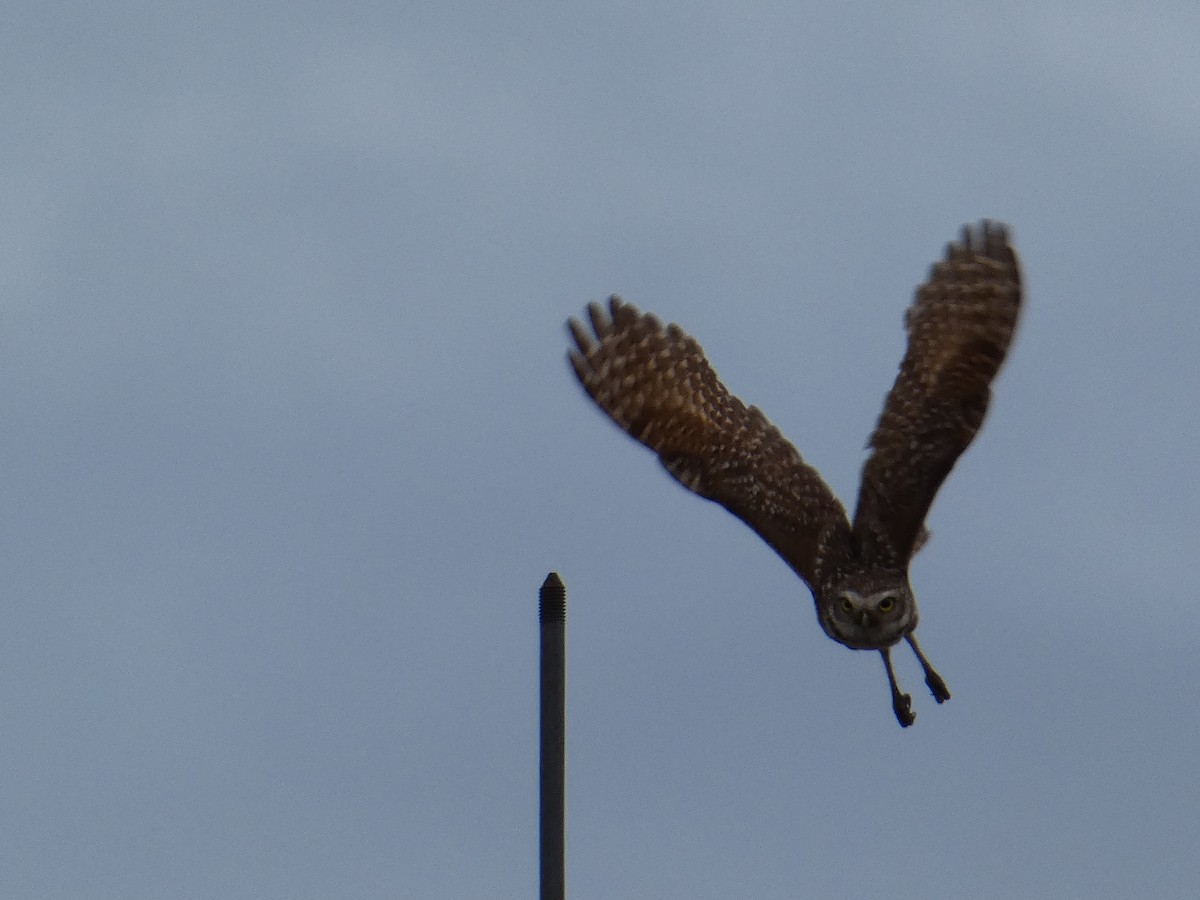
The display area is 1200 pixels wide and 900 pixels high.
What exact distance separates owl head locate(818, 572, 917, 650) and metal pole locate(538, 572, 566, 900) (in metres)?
5.28

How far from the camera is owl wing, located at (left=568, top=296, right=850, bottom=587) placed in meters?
16.2

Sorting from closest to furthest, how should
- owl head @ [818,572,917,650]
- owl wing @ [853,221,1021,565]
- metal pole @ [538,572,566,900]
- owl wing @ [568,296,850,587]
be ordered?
metal pole @ [538,572,566,900], owl wing @ [853,221,1021,565], owl head @ [818,572,917,650], owl wing @ [568,296,850,587]

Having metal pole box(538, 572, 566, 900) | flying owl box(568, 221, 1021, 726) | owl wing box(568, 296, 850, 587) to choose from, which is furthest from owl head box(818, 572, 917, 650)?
metal pole box(538, 572, 566, 900)

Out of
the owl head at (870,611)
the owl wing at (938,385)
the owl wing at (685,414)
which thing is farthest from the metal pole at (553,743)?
the owl wing at (685,414)

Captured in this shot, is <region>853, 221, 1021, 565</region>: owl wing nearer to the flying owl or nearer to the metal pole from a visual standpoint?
the flying owl

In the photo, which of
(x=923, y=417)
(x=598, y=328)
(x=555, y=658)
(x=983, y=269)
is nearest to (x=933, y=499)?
(x=923, y=417)

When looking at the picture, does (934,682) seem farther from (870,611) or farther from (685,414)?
(685,414)

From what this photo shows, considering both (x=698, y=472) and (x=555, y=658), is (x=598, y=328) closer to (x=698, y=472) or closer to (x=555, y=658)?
(x=698, y=472)

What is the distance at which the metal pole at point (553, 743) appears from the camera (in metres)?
9.51

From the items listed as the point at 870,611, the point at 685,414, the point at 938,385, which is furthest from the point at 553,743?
the point at 685,414

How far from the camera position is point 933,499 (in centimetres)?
1520

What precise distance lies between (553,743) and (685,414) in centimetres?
712

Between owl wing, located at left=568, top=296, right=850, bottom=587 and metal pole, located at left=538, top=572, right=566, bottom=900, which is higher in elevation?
owl wing, located at left=568, top=296, right=850, bottom=587

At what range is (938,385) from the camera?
49.1ft
